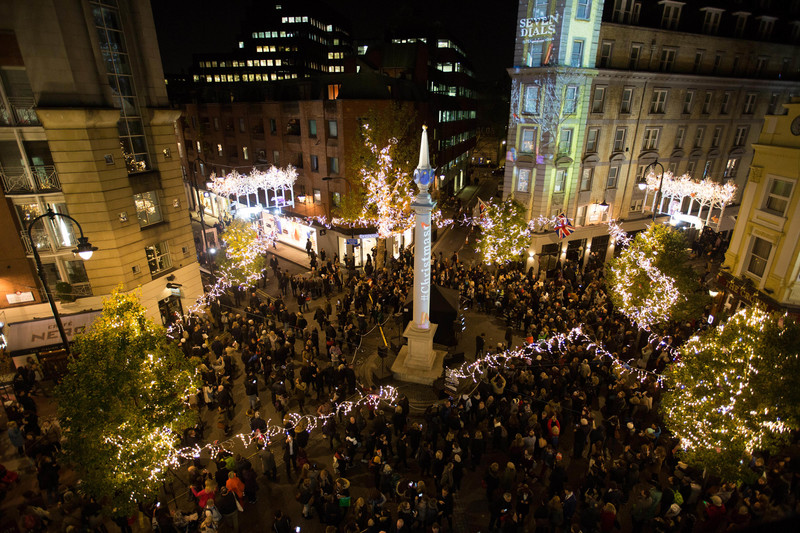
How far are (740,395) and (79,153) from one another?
2533 centimetres

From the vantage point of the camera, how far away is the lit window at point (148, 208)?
21.3m

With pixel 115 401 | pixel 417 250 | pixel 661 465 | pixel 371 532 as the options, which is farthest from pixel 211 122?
pixel 661 465

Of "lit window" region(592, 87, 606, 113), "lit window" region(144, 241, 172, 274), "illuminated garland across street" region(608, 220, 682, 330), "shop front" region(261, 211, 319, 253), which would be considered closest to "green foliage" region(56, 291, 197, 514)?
"lit window" region(144, 241, 172, 274)

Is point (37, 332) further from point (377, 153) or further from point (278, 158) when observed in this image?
point (278, 158)

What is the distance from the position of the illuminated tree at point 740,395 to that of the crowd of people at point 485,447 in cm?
121

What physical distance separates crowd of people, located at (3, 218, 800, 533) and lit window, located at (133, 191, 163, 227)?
19.3ft

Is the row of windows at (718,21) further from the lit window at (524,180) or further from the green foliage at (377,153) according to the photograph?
the green foliage at (377,153)

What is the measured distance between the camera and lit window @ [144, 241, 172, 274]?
21922mm

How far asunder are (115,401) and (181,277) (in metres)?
14.2

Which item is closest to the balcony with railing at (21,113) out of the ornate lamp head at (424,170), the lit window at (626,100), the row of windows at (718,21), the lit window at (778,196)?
the ornate lamp head at (424,170)

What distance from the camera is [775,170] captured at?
66.8 ft

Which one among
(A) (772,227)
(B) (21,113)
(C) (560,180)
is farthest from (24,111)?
(A) (772,227)

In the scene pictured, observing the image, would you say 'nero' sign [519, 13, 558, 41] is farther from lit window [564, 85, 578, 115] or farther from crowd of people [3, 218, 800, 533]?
crowd of people [3, 218, 800, 533]

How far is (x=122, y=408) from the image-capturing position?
10.6 meters
